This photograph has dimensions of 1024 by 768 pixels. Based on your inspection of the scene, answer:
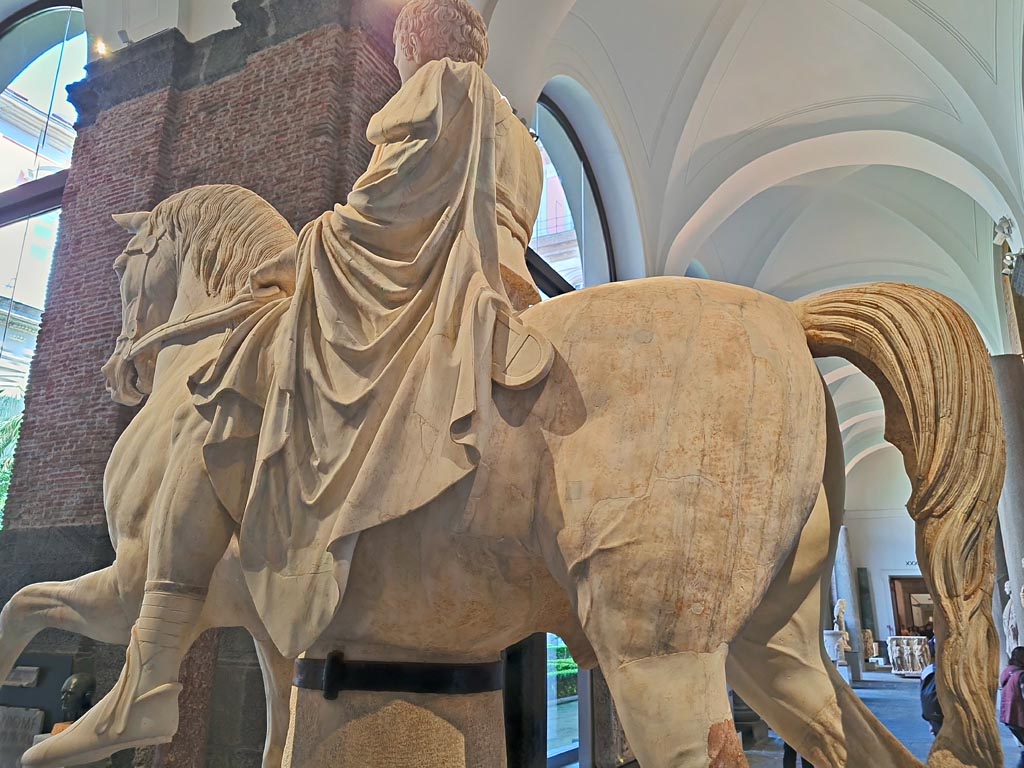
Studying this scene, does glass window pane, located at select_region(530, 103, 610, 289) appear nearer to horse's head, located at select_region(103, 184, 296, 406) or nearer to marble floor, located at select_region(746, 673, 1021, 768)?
marble floor, located at select_region(746, 673, 1021, 768)

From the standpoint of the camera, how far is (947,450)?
168cm

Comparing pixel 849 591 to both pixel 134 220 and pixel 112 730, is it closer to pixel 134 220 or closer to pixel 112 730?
pixel 134 220

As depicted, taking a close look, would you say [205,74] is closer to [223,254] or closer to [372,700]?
[223,254]

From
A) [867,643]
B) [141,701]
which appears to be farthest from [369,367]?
[867,643]

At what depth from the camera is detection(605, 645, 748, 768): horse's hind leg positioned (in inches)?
59.5

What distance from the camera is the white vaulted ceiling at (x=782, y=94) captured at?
24.7 ft

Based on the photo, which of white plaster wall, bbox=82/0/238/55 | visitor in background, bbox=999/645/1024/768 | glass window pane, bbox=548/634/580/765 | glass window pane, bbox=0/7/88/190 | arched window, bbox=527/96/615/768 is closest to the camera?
white plaster wall, bbox=82/0/238/55

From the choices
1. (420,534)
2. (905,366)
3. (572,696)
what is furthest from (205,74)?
(572,696)

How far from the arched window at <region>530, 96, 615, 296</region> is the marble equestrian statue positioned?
21.0 feet

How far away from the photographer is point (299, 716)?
2.07m

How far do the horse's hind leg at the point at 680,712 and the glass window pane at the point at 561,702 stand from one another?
5595mm

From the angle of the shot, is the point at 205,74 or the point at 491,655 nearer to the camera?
the point at 491,655

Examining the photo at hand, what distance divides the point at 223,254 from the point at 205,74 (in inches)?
147

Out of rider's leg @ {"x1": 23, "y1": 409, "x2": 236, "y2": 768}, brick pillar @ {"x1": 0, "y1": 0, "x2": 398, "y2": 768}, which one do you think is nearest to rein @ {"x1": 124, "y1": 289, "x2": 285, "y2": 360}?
rider's leg @ {"x1": 23, "y1": 409, "x2": 236, "y2": 768}
